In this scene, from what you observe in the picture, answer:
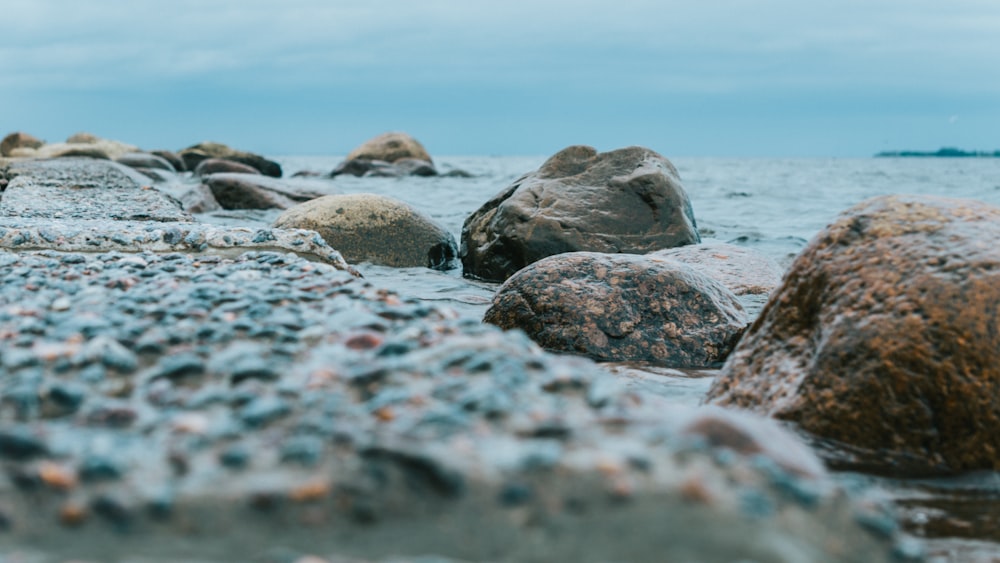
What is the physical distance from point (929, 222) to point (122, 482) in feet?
10.5

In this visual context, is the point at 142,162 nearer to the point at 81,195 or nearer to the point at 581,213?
the point at 81,195

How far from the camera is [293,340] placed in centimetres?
252

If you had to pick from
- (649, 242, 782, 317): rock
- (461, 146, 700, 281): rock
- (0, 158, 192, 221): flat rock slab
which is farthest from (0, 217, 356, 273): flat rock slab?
(649, 242, 782, 317): rock

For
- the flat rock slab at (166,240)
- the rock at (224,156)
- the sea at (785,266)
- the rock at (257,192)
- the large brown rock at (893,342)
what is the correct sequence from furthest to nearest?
the rock at (224,156) < the rock at (257,192) < the flat rock slab at (166,240) < the large brown rock at (893,342) < the sea at (785,266)

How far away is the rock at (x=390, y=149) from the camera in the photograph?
109 ft

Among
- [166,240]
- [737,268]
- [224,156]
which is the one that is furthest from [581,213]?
[224,156]

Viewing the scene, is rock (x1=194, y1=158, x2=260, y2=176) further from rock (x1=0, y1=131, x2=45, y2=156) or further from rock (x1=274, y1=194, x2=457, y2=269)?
rock (x1=274, y1=194, x2=457, y2=269)

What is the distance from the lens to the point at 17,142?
33906mm

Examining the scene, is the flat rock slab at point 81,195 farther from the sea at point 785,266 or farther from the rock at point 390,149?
the rock at point 390,149

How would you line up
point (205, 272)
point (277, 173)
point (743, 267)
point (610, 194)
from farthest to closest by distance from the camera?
point (277, 173) → point (610, 194) → point (743, 267) → point (205, 272)

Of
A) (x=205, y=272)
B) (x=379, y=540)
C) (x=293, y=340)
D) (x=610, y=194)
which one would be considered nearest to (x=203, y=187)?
(x=610, y=194)

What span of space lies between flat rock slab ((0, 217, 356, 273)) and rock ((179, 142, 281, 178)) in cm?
2431

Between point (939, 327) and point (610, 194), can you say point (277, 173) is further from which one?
point (939, 327)

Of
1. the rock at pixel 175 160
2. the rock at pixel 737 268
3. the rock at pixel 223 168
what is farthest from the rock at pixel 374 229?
the rock at pixel 175 160
